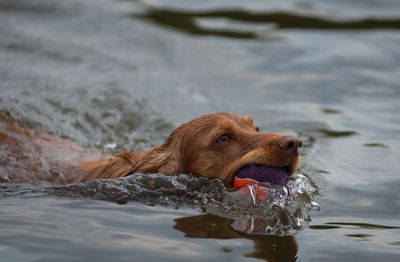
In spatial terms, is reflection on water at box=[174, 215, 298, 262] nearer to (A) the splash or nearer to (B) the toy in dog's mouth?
(A) the splash

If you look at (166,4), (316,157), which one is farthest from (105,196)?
(166,4)

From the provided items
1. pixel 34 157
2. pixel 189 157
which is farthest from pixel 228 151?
pixel 34 157

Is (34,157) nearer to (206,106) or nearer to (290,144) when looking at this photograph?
(290,144)

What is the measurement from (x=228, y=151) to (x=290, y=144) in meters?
0.63

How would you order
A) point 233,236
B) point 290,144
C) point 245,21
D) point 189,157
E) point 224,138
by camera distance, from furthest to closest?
1. point 245,21
2. point 189,157
3. point 224,138
4. point 290,144
5. point 233,236

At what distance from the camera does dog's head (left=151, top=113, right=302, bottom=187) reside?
484 cm

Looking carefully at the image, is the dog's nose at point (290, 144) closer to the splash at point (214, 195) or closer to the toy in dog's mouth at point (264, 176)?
the toy in dog's mouth at point (264, 176)

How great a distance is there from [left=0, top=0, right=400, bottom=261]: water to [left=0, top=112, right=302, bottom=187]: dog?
210 millimetres

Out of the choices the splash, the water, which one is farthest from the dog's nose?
the water

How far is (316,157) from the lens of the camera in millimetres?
6930

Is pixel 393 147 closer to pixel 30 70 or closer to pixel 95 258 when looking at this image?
pixel 95 258

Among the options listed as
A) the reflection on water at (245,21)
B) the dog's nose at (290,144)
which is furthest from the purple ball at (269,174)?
the reflection on water at (245,21)

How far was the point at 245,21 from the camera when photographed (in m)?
12.9

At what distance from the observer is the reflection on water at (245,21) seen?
12.3m
